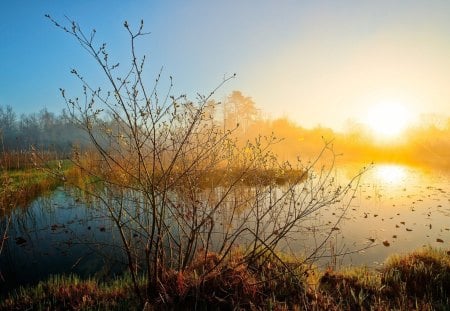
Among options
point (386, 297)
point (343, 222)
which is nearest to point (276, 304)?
point (386, 297)

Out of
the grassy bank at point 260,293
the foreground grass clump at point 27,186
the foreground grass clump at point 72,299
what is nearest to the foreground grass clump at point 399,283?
the grassy bank at point 260,293

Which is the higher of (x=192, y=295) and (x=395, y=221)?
(x=192, y=295)

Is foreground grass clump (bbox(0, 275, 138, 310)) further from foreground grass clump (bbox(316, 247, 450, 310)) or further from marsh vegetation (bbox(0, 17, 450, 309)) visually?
foreground grass clump (bbox(316, 247, 450, 310))

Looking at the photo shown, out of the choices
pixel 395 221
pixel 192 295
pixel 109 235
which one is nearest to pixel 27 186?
pixel 109 235

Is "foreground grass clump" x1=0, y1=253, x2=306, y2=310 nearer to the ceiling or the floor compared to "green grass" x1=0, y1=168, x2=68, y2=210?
nearer to the floor

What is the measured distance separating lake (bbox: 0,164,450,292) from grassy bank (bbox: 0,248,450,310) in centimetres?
76

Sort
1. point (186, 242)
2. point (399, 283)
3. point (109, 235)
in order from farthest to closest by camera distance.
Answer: point (109, 235) < point (186, 242) < point (399, 283)

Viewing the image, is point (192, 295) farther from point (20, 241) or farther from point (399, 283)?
point (20, 241)

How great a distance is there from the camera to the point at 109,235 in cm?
827

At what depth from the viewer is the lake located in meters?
6.59

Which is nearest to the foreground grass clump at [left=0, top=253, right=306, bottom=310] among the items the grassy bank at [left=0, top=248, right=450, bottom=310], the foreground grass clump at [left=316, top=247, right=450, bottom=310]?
the grassy bank at [left=0, top=248, right=450, bottom=310]

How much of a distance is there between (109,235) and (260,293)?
550cm

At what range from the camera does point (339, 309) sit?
353 centimetres

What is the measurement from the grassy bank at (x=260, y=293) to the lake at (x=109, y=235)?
758 millimetres
